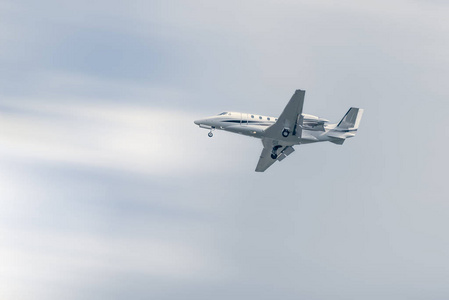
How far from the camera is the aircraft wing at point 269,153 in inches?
7116

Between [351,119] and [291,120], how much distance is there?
16.6 meters

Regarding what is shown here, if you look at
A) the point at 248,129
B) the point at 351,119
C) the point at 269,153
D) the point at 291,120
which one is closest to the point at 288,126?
the point at 291,120

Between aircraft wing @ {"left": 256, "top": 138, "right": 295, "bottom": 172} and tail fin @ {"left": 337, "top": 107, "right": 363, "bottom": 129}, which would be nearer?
tail fin @ {"left": 337, "top": 107, "right": 363, "bottom": 129}

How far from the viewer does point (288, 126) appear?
170250 millimetres

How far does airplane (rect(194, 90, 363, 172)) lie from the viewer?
169m

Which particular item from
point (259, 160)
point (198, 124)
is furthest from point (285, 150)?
point (198, 124)

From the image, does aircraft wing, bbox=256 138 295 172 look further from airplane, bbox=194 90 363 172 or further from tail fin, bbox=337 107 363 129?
tail fin, bbox=337 107 363 129

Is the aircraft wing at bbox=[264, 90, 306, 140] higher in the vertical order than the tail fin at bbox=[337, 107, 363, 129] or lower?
lower

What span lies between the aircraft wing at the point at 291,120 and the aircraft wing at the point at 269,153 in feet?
21.8

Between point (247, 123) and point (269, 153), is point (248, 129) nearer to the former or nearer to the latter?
point (247, 123)

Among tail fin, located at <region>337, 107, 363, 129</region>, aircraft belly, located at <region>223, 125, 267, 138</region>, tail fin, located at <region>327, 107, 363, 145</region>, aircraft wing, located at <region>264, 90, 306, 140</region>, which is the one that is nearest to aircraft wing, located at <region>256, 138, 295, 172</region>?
aircraft belly, located at <region>223, 125, 267, 138</region>

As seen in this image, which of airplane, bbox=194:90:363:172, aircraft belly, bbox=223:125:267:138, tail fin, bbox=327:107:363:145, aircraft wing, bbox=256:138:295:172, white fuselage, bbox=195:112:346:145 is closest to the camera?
airplane, bbox=194:90:363:172

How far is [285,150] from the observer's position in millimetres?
183000

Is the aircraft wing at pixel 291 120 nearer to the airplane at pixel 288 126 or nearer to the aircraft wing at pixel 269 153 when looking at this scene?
the airplane at pixel 288 126
